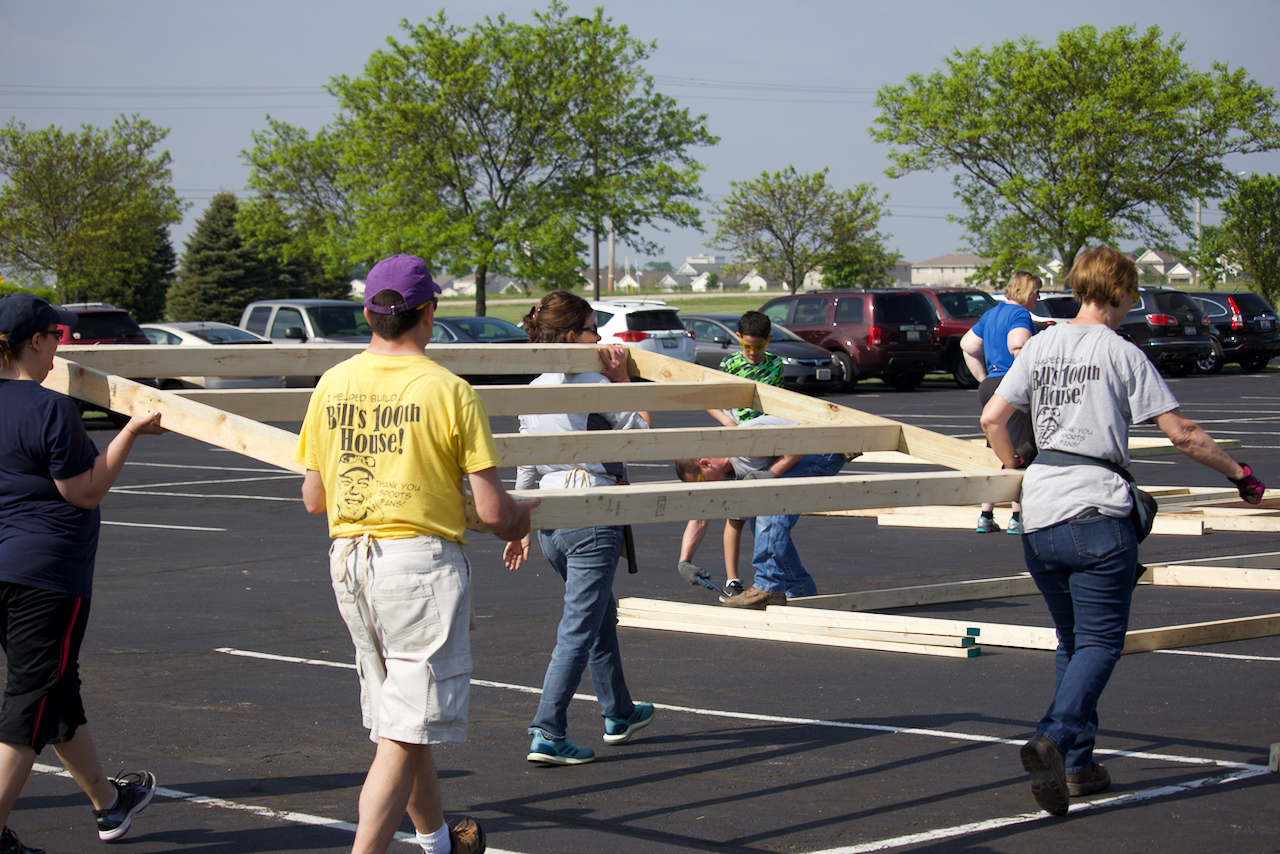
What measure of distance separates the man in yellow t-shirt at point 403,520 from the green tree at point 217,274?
5727cm

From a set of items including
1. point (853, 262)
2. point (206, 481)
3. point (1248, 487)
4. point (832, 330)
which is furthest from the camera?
point (853, 262)

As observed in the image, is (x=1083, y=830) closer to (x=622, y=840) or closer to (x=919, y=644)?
(x=622, y=840)

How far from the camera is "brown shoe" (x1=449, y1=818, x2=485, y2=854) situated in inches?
142

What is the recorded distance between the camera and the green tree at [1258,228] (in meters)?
41.6

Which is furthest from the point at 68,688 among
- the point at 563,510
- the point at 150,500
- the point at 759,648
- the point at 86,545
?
the point at 150,500

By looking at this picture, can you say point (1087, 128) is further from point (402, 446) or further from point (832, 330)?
point (402, 446)

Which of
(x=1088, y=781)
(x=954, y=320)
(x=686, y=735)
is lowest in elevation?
(x=686, y=735)

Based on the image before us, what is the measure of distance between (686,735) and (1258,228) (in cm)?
4355

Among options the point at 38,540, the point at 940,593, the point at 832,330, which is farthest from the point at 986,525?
the point at 832,330

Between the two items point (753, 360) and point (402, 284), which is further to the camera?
point (753, 360)

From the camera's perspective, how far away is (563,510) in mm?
3652

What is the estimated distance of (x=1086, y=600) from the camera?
421cm

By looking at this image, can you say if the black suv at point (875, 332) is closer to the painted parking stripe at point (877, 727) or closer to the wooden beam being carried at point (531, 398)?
the painted parking stripe at point (877, 727)

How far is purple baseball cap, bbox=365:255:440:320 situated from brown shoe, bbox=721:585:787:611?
4.52 m
